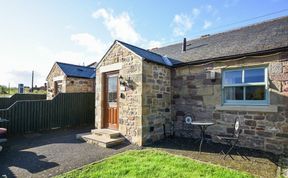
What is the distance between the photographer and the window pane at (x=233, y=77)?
663cm

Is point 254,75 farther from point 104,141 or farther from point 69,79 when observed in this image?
point 69,79

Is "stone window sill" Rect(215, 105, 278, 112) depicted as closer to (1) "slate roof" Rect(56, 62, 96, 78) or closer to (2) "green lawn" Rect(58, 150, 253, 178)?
(2) "green lawn" Rect(58, 150, 253, 178)

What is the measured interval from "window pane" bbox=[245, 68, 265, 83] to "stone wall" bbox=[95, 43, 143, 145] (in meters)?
3.80

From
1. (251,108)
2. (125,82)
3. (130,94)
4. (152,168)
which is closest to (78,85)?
(125,82)

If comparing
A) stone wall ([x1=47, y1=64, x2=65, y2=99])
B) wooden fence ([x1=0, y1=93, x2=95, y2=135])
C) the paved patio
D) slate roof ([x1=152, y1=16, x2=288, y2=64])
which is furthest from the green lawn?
stone wall ([x1=47, y1=64, x2=65, y2=99])

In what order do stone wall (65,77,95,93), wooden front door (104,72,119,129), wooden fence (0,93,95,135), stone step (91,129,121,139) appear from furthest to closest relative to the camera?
stone wall (65,77,95,93) → wooden fence (0,93,95,135) → wooden front door (104,72,119,129) → stone step (91,129,121,139)

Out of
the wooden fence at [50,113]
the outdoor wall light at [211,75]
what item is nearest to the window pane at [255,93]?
the outdoor wall light at [211,75]

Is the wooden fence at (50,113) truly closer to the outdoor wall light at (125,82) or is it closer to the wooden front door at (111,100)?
the wooden front door at (111,100)

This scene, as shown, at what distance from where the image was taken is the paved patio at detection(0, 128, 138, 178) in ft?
14.9

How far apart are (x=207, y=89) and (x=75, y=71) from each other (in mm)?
9873

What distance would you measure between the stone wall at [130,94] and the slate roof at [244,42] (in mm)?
2307

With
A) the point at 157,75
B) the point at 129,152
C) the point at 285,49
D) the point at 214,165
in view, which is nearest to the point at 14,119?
the point at 129,152

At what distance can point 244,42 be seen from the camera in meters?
7.32

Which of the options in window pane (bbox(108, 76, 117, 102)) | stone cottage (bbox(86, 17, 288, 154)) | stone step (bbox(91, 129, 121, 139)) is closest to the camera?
stone cottage (bbox(86, 17, 288, 154))
